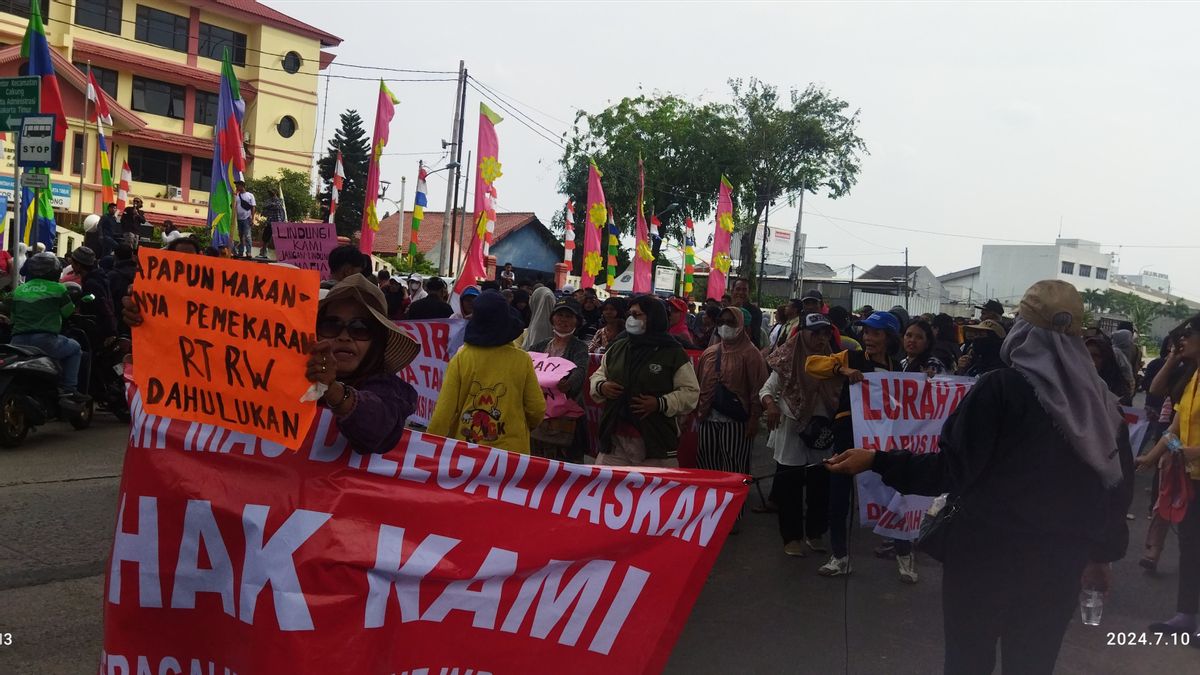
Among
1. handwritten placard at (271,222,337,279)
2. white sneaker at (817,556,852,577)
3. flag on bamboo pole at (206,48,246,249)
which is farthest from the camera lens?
flag on bamboo pole at (206,48,246,249)

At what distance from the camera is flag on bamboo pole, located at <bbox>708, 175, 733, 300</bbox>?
25609mm

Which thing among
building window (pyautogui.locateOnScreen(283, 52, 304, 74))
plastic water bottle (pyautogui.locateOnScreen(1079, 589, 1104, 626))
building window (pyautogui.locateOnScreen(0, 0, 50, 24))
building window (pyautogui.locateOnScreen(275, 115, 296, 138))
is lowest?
plastic water bottle (pyautogui.locateOnScreen(1079, 589, 1104, 626))

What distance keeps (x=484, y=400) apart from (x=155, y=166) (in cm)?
4166

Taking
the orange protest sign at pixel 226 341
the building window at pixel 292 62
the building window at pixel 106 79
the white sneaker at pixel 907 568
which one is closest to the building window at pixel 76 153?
the building window at pixel 106 79

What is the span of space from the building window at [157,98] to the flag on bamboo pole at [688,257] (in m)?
23.0

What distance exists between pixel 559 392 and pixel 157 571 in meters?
4.09

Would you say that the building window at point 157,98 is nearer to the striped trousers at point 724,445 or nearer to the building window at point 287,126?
the building window at point 287,126

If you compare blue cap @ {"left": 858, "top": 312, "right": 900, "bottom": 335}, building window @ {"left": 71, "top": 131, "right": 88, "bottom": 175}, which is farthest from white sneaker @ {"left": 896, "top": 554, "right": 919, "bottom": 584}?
building window @ {"left": 71, "top": 131, "right": 88, "bottom": 175}

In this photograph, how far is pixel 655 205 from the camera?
50.2m

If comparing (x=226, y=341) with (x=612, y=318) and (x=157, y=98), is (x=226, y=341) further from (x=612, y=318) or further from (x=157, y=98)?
(x=157, y=98)

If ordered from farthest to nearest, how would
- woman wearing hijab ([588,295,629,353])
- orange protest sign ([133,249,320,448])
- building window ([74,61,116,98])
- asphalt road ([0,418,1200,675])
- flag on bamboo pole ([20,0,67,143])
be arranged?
building window ([74,61,116,98])
flag on bamboo pole ([20,0,67,143])
woman wearing hijab ([588,295,629,353])
asphalt road ([0,418,1200,675])
orange protest sign ([133,249,320,448])

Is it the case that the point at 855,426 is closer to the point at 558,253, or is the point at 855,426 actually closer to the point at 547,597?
the point at 547,597

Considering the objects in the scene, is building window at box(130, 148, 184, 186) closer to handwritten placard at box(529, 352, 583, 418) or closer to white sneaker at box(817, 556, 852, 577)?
handwritten placard at box(529, 352, 583, 418)

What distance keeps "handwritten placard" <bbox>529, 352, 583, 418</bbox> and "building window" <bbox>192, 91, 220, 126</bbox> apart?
41149mm
